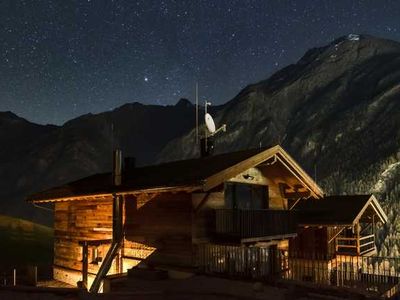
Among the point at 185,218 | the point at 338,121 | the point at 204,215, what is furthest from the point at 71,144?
the point at 204,215

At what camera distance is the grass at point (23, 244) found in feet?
118

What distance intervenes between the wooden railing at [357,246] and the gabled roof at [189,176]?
8.36 metres

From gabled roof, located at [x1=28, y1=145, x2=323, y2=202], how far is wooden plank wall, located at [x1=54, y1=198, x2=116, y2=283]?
45.6 inches

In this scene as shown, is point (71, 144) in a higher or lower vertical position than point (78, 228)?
higher

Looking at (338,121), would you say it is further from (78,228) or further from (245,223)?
(245,223)

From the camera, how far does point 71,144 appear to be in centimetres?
11294

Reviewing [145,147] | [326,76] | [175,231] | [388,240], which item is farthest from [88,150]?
[175,231]

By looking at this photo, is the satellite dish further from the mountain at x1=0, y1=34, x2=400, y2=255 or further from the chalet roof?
the mountain at x1=0, y1=34, x2=400, y2=255

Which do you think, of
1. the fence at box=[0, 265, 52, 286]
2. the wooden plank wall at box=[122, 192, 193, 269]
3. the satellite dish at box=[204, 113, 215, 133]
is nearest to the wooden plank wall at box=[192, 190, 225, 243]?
the wooden plank wall at box=[122, 192, 193, 269]

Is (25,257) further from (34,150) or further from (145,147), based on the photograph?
(145,147)

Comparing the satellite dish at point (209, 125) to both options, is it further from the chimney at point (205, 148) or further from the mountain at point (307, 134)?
the mountain at point (307, 134)

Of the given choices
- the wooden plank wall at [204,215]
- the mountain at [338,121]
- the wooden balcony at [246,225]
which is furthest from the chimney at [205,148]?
the mountain at [338,121]

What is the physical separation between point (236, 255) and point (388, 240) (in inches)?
1365

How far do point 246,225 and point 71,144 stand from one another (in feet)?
339
